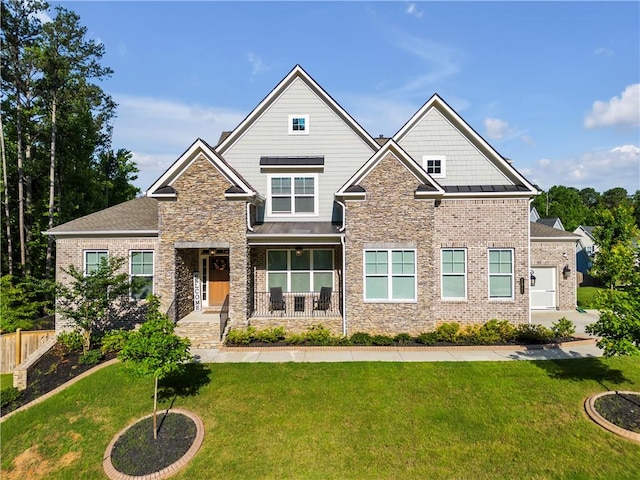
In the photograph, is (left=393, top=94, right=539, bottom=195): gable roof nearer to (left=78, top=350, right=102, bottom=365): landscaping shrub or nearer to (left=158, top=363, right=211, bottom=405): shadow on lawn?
(left=158, top=363, right=211, bottom=405): shadow on lawn

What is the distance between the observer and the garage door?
672 inches

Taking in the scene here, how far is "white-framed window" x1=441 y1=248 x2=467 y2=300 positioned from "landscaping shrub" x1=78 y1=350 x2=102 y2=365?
12.4 metres

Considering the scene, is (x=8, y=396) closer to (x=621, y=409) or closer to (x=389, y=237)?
(x=389, y=237)

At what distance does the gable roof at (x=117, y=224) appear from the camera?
1284 cm

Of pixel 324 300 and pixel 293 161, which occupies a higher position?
pixel 293 161

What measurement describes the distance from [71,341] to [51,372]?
1551 mm

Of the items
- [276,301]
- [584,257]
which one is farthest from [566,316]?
[584,257]

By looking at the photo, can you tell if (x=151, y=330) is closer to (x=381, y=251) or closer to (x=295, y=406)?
(x=295, y=406)

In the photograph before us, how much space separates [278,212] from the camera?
571 inches

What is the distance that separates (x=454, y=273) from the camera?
13.0 metres

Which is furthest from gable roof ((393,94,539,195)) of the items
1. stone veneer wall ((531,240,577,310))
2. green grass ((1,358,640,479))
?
green grass ((1,358,640,479))

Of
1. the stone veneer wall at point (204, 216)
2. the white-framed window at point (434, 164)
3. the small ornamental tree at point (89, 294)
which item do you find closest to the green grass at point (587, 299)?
the white-framed window at point (434, 164)

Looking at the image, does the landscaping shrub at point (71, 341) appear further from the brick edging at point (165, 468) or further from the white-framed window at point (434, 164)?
the white-framed window at point (434, 164)

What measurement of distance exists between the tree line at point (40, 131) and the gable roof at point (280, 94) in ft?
39.4
